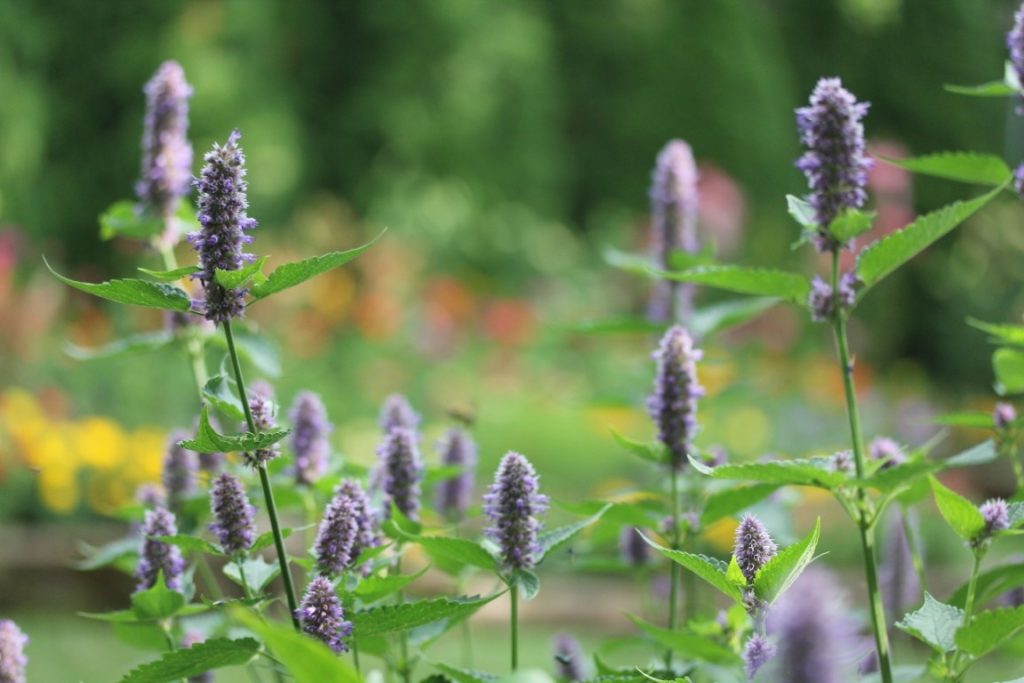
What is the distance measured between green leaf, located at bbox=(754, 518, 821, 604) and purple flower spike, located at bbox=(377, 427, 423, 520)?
60cm

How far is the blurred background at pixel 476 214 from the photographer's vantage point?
755cm

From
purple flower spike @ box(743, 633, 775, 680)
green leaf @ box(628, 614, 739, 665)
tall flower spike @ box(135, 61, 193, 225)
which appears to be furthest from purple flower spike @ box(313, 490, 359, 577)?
tall flower spike @ box(135, 61, 193, 225)

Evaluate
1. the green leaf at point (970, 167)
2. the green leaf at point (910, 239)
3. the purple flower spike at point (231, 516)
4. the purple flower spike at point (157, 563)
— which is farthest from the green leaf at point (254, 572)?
the green leaf at point (970, 167)

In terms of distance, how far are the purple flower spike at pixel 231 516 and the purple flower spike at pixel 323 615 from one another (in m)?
0.19

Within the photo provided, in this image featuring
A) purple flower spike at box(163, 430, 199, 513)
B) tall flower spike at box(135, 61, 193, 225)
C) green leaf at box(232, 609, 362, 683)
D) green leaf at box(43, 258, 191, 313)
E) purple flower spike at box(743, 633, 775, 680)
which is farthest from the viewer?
tall flower spike at box(135, 61, 193, 225)

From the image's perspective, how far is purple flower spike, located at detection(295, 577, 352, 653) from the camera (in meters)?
1.25

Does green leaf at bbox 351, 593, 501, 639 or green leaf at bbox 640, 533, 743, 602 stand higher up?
green leaf at bbox 640, 533, 743, 602

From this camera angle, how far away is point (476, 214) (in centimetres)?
1353

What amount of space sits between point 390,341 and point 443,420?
1389 millimetres

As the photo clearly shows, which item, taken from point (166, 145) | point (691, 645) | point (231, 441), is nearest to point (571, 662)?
point (691, 645)

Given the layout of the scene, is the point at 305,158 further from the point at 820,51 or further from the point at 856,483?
the point at 856,483

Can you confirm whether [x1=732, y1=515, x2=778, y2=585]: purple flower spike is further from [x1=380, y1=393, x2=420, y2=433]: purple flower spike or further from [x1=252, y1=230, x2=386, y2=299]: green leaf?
[x1=380, y1=393, x2=420, y2=433]: purple flower spike

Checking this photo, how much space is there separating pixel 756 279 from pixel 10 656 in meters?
0.96

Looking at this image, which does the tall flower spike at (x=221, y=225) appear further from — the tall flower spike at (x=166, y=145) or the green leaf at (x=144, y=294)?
the tall flower spike at (x=166, y=145)
